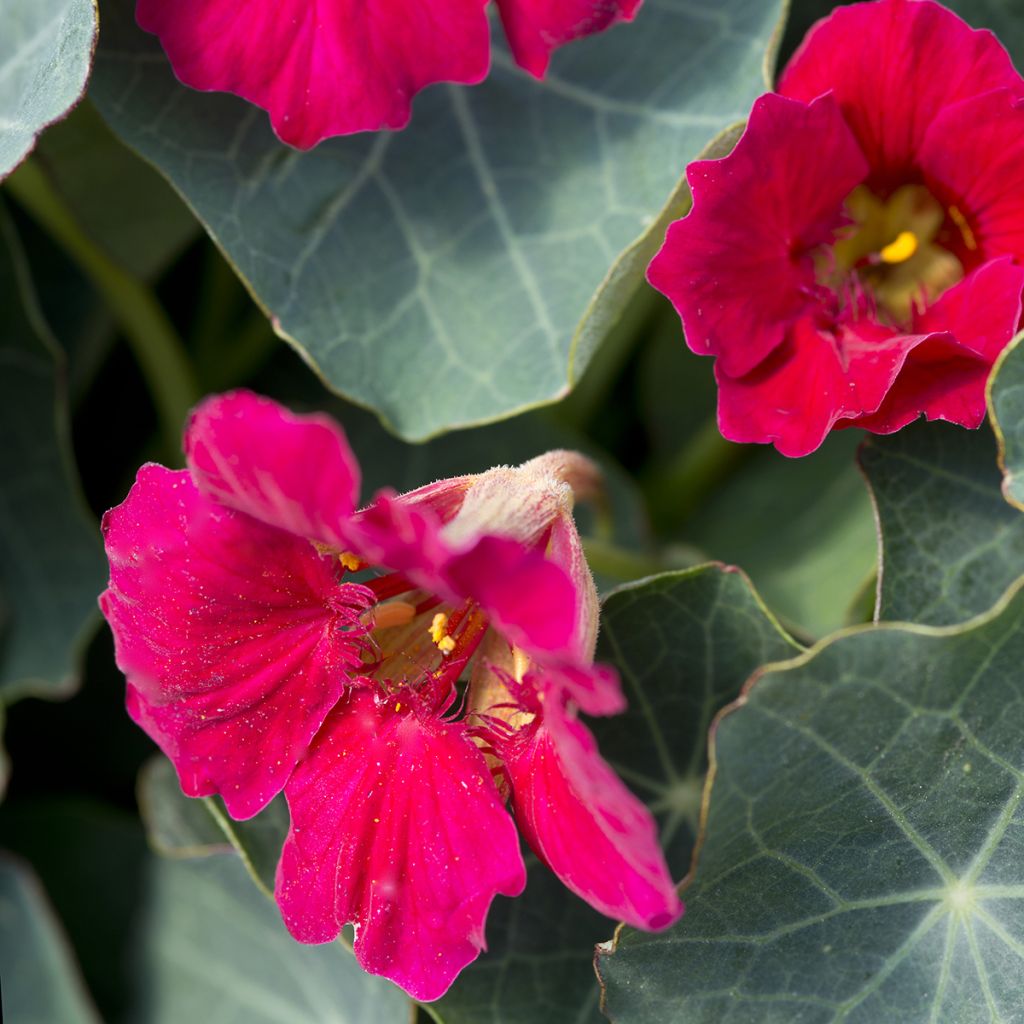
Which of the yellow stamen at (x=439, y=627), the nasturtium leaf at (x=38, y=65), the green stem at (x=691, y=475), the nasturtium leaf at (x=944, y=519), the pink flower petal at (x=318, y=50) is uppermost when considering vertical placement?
the nasturtium leaf at (x=38, y=65)

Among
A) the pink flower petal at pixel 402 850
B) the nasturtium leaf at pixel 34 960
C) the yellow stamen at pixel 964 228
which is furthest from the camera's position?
the nasturtium leaf at pixel 34 960

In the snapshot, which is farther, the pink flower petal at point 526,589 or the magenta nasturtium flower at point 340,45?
the magenta nasturtium flower at point 340,45

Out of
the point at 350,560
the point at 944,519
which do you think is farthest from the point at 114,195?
the point at 944,519

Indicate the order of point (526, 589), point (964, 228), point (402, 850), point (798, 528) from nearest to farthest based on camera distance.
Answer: point (526, 589)
point (402, 850)
point (964, 228)
point (798, 528)

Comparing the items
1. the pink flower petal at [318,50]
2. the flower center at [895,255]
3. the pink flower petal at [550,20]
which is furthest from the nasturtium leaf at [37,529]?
the flower center at [895,255]

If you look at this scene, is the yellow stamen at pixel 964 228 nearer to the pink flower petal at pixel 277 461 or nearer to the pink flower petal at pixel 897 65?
the pink flower petal at pixel 897 65

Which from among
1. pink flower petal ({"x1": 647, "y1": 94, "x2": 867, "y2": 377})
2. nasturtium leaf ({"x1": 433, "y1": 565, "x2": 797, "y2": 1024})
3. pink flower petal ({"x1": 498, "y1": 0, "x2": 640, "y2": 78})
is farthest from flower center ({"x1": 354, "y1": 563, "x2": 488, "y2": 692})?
pink flower petal ({"x1": 498, "y1": 0, "x2": 640, "y2": 78})

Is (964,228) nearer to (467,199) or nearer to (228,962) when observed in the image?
(467,199)
